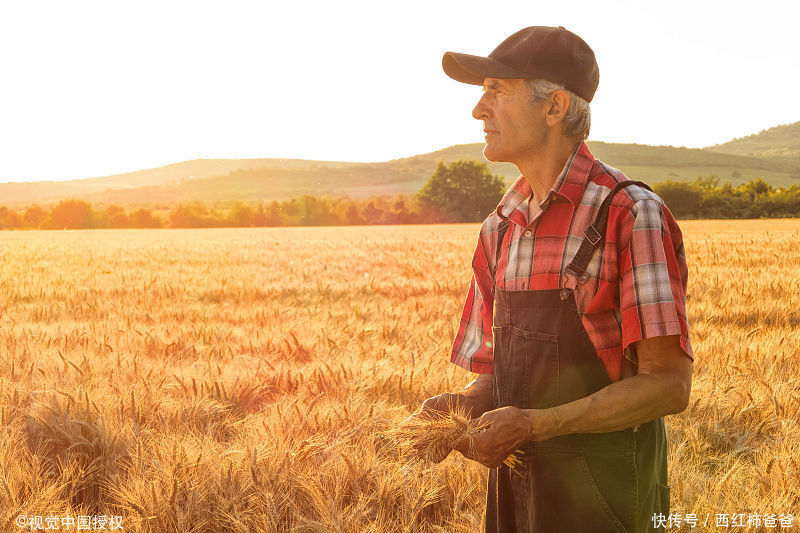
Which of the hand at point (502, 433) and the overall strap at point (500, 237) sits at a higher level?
the overall strap at point (500, 237)

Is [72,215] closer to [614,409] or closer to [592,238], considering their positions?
[592,238]

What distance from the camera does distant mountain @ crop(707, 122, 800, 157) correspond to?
171 m

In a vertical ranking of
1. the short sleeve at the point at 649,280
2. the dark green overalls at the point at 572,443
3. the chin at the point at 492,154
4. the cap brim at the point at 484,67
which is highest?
the cap brim at the point at 484,67

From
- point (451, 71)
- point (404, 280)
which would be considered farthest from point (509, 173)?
point (451, 71)

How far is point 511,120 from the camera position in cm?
195

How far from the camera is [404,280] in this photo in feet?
30.5

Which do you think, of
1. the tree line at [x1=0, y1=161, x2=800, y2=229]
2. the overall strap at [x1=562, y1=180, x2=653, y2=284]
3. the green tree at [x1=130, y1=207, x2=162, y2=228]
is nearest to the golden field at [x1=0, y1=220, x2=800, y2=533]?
the overall strap at [x1=562, y1=180, x2=653, y2=284]

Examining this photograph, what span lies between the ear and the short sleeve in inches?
15.7

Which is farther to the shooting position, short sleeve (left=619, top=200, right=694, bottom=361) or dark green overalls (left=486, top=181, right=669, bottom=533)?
dark green overalls (left=486, top=181, right=669, bottom=533)

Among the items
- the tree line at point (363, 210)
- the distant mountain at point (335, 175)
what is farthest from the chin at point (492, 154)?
the distant mountain at point (335, 175)

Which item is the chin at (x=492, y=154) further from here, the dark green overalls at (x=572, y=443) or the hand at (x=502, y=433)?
the hand at (x=502, y=433)

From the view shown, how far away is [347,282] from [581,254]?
300 inches

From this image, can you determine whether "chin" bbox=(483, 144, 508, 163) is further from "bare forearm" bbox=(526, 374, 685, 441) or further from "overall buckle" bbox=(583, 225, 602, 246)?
"bare forearm" bbox=(526, 374, 685, 441)

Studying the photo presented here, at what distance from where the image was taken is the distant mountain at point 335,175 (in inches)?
3932
